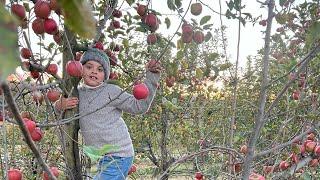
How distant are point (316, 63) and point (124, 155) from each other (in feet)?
4.15

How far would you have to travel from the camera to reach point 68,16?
7.9 inches

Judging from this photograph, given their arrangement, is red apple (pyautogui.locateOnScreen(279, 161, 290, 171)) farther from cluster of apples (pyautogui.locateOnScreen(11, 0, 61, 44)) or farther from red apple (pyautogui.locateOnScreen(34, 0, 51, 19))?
red apple (pyautogui.locateOnScreen(34, 0, 51, 19))

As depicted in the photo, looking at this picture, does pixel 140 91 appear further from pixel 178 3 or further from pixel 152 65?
pixel 152 65

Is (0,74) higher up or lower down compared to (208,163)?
lower down

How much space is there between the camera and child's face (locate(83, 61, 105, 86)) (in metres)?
2.39

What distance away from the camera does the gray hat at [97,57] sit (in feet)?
7.14

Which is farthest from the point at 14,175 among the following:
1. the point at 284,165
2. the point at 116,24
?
the point at 284,165

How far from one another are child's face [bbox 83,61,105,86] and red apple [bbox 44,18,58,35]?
70 cm

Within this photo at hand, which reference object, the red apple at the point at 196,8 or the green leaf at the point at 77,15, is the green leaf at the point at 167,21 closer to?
the red apple at the point at 196,8

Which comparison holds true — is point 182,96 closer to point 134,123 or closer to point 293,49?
point 134,123

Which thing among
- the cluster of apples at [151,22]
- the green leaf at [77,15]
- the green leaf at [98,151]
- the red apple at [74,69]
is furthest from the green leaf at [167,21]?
the green leaf at [77,15]

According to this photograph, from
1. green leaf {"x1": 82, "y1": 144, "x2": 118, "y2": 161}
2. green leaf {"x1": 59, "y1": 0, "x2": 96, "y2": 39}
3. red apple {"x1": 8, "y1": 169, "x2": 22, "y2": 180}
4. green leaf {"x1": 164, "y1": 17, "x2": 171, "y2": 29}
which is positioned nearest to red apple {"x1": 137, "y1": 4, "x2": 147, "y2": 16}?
green leaf {"x1": 164, "y1": 17, "x2": 171, "y2": 29}

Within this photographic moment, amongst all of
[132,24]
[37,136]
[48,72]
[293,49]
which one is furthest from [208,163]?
[37,136]

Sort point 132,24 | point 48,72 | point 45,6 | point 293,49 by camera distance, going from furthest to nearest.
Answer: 1. point 293,49
2. point 132,24
3. point 48,72
4. point 45,6
